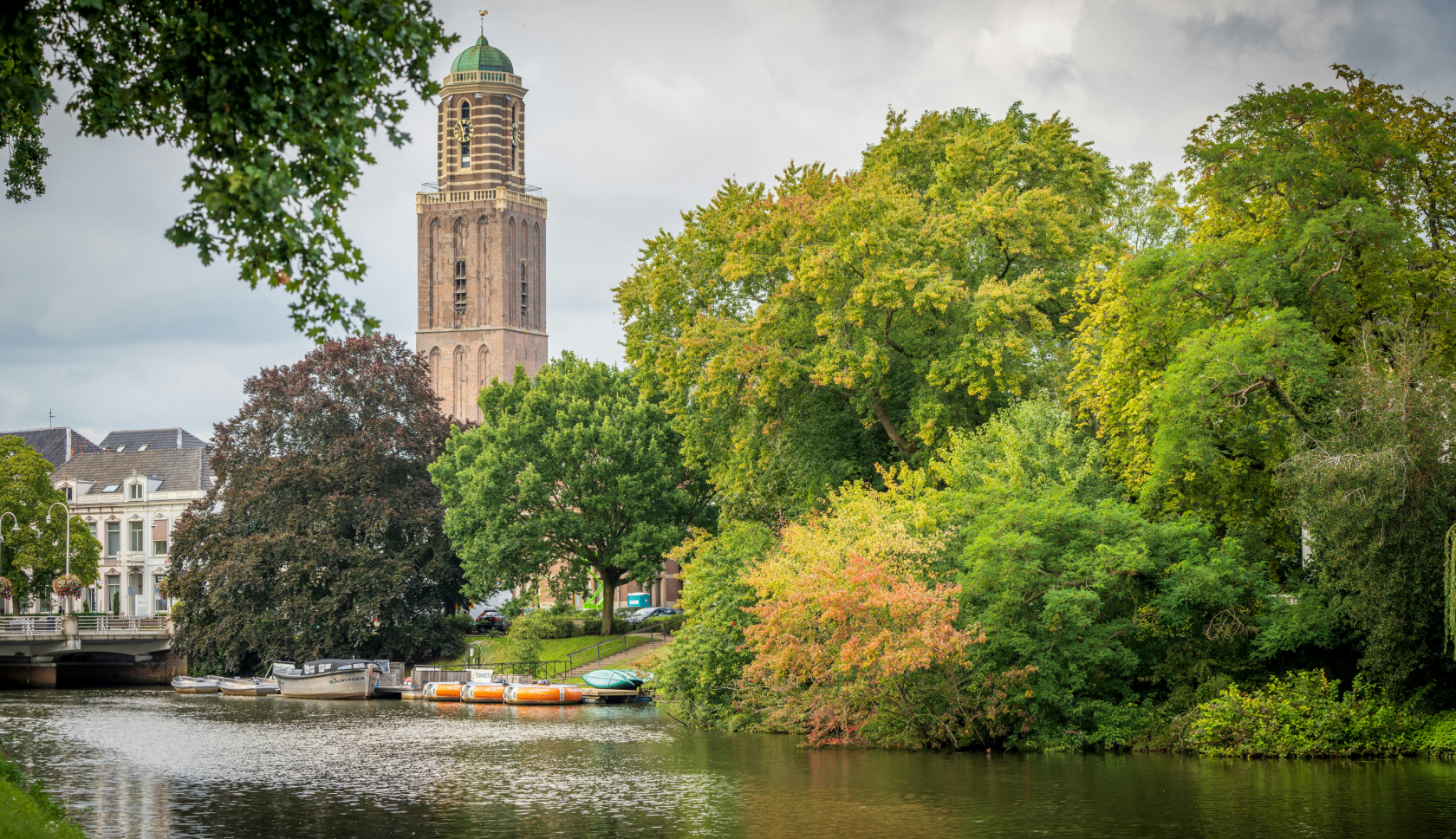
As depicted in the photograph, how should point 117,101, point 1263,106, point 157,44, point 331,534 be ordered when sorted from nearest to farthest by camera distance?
1. point 117,101
2. point 157,44
3. point 1263,106
4. point 331,534

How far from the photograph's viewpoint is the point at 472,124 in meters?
119

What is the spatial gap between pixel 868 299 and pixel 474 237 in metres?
85.9

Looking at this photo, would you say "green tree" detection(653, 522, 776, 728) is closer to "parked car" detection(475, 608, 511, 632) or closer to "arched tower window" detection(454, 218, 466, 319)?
"parked car" detection(475, 608, 511, 632)

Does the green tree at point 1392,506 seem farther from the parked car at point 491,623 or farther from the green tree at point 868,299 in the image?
the parked car at point 491,623

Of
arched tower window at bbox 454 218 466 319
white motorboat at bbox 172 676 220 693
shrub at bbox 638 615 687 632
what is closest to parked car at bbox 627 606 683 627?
shrub at bbox 638 615 687 632

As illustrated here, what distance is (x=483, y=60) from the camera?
118875 mm

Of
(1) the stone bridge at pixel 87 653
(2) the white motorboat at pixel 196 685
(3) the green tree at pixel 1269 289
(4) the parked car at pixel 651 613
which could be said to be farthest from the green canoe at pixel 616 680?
(1) the stone bridge at pixel 87 653

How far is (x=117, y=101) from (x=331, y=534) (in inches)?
2052

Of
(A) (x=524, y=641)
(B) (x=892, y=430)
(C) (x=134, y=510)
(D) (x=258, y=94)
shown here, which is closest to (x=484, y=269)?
(C) (x=134, y=510)

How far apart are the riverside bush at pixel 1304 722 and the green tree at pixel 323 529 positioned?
4012 centimetres

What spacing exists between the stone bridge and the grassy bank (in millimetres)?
49882

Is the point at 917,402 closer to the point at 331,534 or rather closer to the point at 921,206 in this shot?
the point at 921,206

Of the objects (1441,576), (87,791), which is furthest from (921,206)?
(87,791)

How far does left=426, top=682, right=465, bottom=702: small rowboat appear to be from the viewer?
179ft
